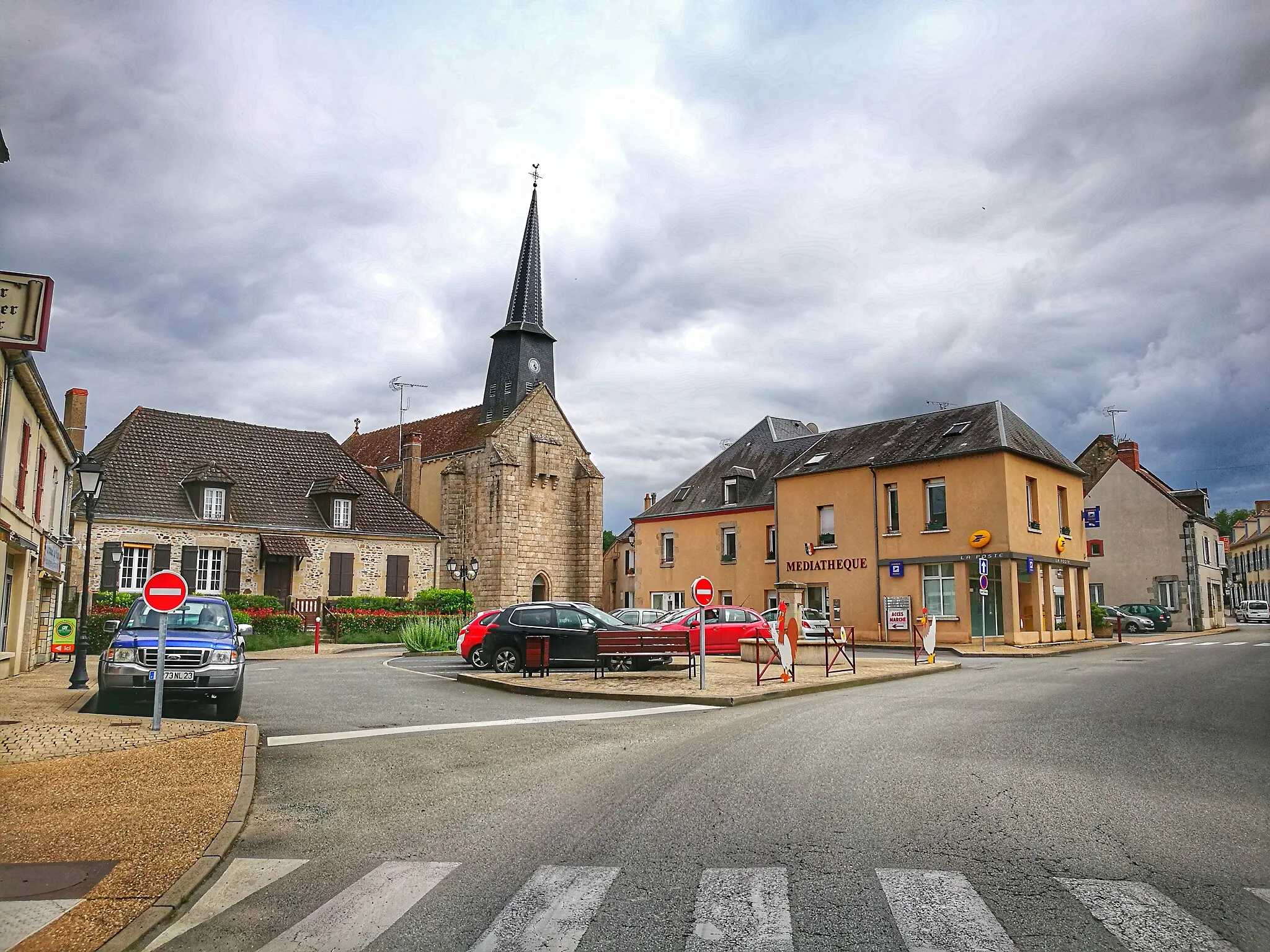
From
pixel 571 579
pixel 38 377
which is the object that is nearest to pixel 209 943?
pixel 38 377

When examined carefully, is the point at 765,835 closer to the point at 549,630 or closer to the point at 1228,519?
the point at 549,630

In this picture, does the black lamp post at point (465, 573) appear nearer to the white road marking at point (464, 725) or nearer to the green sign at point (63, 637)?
the green sign at point (63, 637)

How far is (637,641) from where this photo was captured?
19.0m

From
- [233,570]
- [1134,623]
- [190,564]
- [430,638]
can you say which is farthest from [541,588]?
[1134,623]

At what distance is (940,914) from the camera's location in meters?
5.00

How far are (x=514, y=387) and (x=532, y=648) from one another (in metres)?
38.2

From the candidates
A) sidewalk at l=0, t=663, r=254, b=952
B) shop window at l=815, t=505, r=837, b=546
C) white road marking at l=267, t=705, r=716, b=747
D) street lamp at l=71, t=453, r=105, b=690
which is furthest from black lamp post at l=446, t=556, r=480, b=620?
sidewalk at l=0, t=663, r=254, b=952

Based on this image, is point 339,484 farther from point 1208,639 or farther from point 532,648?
point 1208,639

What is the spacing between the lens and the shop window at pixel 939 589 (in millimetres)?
33500

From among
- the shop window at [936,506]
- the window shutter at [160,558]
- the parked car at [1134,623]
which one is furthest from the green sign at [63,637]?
the parked car at [1134,623]

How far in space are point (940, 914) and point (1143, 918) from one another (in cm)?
100

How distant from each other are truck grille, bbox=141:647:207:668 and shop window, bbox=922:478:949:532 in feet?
86.8

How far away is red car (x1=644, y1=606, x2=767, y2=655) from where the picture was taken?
26.3 m

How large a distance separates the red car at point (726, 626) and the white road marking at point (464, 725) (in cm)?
1116
